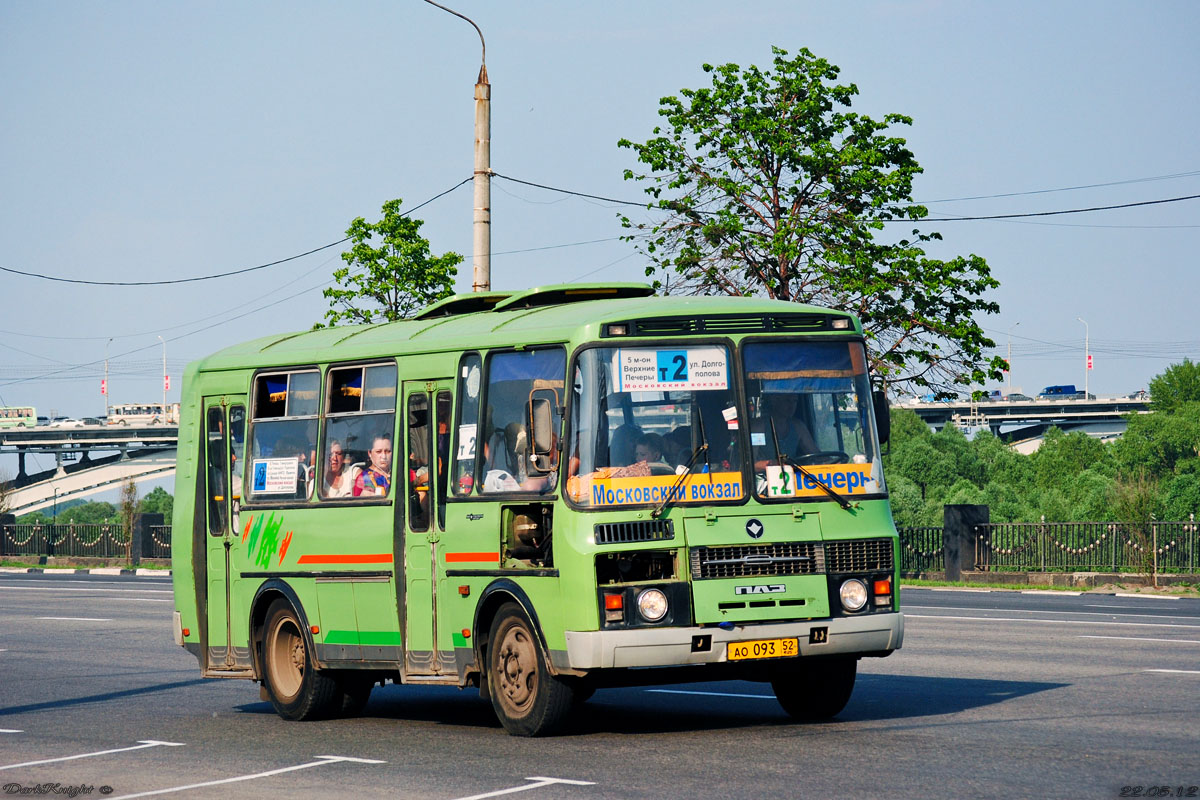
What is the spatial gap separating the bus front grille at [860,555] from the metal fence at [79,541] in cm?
4253

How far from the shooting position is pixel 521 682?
37.2 feet

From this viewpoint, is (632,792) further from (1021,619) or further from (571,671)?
(1021,619)

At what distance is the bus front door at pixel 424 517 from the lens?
12.2m

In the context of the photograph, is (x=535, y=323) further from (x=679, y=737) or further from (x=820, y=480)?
(x=679, y=737)

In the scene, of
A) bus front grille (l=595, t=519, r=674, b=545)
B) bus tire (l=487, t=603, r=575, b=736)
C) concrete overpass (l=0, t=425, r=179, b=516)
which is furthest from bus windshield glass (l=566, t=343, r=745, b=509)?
concrete overpass (l=0, t=425, r=179, b=516)

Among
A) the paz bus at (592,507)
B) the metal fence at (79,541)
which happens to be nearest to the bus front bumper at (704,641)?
the paz bus at (592,507)

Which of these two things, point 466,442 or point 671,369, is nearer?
point 671,369

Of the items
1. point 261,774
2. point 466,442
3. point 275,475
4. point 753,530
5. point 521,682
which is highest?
point 466,442

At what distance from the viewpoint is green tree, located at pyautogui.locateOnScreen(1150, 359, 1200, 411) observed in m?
146

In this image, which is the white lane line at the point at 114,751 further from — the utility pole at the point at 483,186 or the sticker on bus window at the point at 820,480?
the utility pole at the point at 483,186

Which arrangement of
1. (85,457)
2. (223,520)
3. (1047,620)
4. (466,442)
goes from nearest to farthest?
1. (466,442)
2. (223,520)
3. (1047,620)
4. (85,457)

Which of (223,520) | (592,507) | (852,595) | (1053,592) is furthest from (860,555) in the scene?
(1053,592)

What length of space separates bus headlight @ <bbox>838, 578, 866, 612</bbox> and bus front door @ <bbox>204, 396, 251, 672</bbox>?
5606 millimetres

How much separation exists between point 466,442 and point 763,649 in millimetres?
2681
